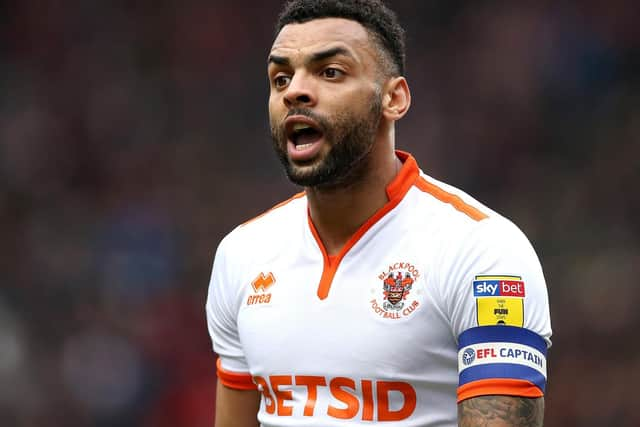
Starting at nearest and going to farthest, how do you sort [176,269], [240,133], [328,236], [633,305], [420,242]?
1. [420,242]
2. [328,236]
3. [633,305]
4. [176,269]
5. [240,133]

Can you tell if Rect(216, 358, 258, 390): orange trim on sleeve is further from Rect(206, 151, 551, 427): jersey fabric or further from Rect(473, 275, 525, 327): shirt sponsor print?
Rect(473, 275, 525, 327): shirt sponsor print

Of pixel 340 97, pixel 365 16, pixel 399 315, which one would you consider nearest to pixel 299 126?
pixel 340 97

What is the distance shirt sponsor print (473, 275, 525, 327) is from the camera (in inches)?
117

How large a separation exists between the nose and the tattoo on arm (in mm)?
999

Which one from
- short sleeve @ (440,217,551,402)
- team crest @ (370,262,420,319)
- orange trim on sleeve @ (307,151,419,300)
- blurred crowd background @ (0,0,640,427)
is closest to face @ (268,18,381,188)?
orange trim on sleeve @ (307,151,419,300)

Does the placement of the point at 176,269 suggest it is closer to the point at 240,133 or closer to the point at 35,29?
the point at 240,133

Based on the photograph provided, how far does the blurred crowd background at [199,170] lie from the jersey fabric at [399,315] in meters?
5.10

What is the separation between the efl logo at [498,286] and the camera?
117 inches

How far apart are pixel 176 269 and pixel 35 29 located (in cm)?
287

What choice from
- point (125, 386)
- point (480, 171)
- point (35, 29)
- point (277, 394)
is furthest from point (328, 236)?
point (35, 29)

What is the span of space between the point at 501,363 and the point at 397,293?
39 centimetres

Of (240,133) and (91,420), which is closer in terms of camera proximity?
(91,420)

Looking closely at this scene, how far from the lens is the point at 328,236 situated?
348cm

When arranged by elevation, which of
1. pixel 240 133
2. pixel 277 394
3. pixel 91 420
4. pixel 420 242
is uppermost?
pixel 240 133
